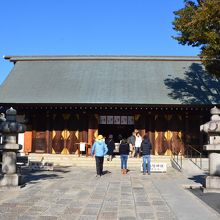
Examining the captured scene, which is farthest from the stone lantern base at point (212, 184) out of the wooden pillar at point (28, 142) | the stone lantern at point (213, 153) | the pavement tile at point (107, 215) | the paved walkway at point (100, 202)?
the wooden pillar at point (28, 142)

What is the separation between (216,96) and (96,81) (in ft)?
26.1

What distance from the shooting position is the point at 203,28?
1609 centimetres

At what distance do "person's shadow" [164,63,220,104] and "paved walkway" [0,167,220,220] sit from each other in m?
11.1

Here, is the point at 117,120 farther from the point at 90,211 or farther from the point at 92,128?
the point at 90,211

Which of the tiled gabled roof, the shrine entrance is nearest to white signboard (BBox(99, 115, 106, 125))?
the tiled gabled roof

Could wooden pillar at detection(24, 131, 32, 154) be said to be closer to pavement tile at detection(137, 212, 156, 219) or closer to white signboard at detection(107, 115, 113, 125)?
white signboard at detection(107, 115, 113, 125)

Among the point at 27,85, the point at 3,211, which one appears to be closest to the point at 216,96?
the point at 27,85

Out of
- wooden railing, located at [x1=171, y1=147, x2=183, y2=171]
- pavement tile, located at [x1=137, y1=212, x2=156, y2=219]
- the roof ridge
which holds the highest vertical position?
the roof ridge

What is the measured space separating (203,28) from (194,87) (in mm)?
8320

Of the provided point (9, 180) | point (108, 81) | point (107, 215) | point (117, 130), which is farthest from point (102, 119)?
point (107, 215)

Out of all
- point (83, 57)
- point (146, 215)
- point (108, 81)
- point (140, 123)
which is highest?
point (83, 57)

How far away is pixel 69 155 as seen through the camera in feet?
73.4

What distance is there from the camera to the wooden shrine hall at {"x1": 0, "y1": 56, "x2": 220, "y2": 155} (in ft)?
72.1

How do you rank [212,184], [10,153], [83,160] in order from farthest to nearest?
[83,160] < [10,153] < [212,184]
